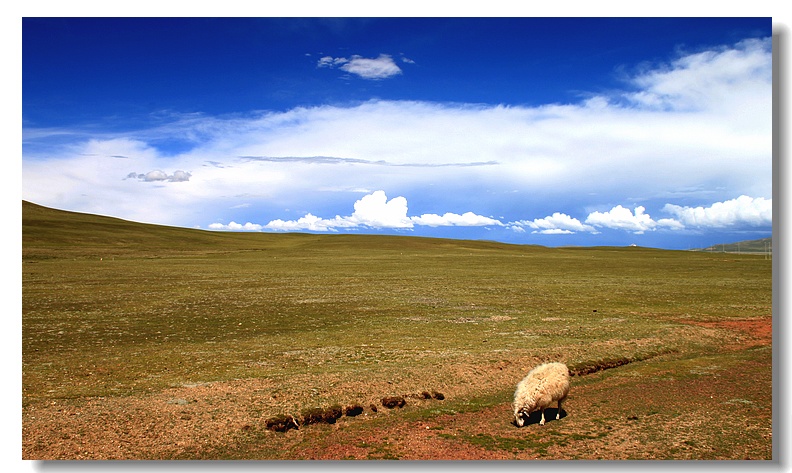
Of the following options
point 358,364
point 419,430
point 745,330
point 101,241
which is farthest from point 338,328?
point 101,241

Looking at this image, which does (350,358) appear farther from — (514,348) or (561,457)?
(561,457)

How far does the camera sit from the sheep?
10641 mm

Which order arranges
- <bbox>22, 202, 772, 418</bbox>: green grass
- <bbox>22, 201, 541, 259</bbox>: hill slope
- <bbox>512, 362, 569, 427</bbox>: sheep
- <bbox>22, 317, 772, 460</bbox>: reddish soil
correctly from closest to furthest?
<bbox>22, 317, 772, 460</bbox>: reddish soil, <bbox>512, 362, 569, 427</bbox>: sheep, <bbox>22, 202, 772, 418</bbox>: green grass, <bbox>22, 201, 541, 259</bbox>: hill slope

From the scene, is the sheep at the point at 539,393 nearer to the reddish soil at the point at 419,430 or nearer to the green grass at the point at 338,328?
the reddish soil at the point at 419,430

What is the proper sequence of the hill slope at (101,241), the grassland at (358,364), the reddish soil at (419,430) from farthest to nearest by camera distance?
Answer: the hill slope at (101,241), the grassland at (358,364), the reddish soil at (419,430)

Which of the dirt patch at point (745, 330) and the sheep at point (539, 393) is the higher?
the sheep at point (539, 393)

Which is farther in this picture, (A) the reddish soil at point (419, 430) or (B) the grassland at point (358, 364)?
(B) the grassland at point (358, 364)

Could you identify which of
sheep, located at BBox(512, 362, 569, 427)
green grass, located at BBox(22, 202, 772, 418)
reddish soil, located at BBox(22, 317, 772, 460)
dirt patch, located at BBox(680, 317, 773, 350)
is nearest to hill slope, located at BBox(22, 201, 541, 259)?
green grass, located at BBox(22, 202, 772, 418)

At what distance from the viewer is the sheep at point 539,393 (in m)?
10.6

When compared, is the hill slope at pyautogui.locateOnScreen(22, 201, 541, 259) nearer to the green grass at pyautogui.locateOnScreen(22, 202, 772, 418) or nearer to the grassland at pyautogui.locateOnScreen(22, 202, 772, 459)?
the green grass at pyautogui.locateOnScreen(22, 202, 772, 418)

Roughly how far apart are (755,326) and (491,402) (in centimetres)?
1889

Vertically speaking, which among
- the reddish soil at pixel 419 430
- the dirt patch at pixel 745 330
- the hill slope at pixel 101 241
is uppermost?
the hill slope at pixel 101 241

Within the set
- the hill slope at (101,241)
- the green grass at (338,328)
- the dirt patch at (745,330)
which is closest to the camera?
the green grass at (338,328)

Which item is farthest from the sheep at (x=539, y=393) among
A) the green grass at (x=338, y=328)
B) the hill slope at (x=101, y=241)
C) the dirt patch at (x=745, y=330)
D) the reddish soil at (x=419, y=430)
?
the hill slope at (x=101, y=241)
